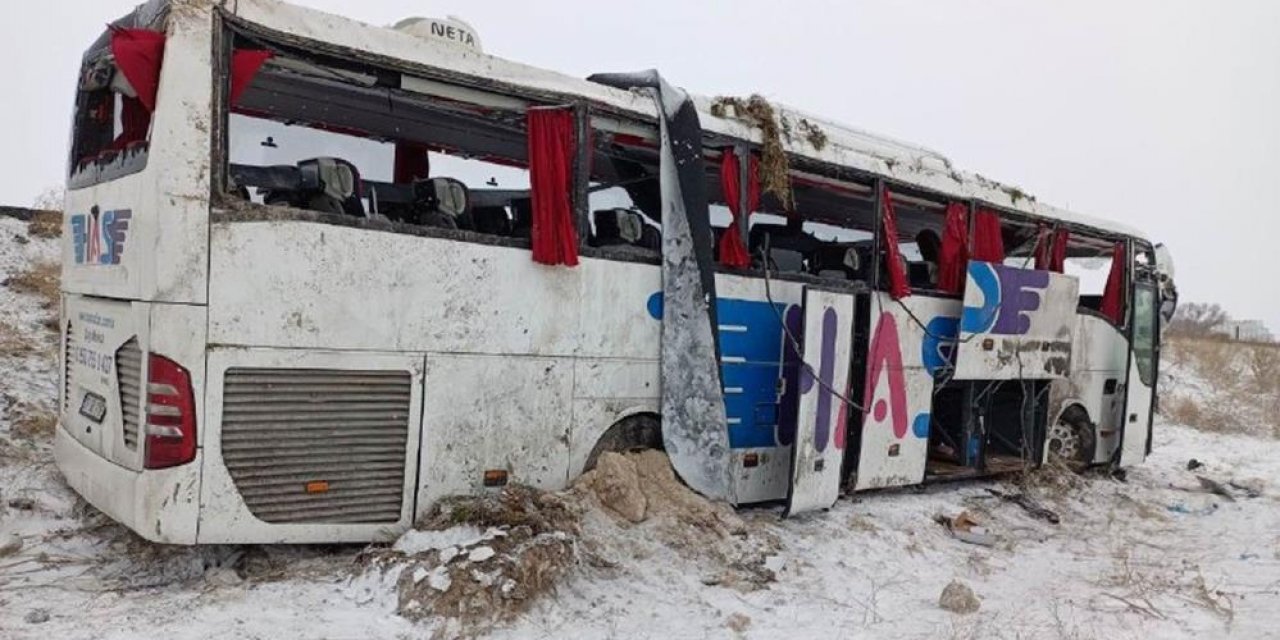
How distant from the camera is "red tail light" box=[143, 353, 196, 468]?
4172 mm

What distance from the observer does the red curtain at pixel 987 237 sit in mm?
8227

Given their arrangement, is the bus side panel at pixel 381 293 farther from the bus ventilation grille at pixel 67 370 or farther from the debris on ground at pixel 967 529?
the debris on ground at pixel 967 529

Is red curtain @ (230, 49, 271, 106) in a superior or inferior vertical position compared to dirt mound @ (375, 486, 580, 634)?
superior

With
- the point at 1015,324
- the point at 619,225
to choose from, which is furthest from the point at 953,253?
the point at 619,225

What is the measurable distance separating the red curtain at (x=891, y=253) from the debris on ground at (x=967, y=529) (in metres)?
1.77

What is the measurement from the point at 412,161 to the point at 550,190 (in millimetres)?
1287

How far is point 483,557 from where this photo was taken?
4.44 meters

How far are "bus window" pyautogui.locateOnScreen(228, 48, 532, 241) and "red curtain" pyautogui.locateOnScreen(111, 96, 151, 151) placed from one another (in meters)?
0.40

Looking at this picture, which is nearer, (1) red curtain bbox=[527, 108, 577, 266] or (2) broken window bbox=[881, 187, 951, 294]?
(1) red curtain bbox=[527, 108, 577, 266]

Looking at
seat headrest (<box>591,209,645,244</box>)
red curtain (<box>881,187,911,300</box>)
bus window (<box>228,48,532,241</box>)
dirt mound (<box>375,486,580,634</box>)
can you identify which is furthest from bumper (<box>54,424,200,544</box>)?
red curtain (<box>881,187,911,300</box>)

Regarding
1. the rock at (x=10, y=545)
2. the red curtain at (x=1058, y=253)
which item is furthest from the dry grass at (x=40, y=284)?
the red curtain at (x=1058, y=253)

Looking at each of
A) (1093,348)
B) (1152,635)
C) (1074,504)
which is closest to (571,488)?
(1152,635)

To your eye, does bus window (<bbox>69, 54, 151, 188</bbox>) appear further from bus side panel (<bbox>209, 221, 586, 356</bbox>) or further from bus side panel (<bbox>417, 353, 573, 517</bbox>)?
bus side panel (<bbox>417, 353, 573, 517</bbox>)

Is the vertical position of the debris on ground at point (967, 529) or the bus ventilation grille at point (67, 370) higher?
the bus ventilation grille at point (67, 370)
